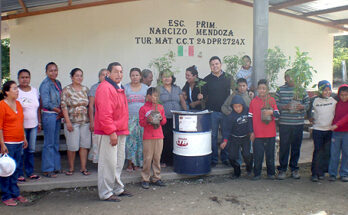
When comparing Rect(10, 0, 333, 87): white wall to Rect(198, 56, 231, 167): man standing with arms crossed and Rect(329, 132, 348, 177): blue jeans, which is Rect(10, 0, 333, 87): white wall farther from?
Rect(329, 132, 348, 177): blue jeans

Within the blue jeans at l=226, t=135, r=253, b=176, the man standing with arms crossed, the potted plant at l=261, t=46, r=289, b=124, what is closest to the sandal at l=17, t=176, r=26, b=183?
the man standing with arms crossed

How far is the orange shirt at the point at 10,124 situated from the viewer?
4227mm

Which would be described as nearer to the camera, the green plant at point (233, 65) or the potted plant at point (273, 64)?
the potted plant at point (273, 64)

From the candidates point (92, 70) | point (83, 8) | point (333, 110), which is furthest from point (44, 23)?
point (333, 110)

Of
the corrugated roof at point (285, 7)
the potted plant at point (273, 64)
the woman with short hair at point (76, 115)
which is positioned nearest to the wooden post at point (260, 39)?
the potted plant at point (273, 64)

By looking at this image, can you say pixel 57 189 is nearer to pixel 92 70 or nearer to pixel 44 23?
pixel 92 70

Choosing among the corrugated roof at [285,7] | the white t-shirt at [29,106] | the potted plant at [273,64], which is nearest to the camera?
the white t-shirt at [29,106]

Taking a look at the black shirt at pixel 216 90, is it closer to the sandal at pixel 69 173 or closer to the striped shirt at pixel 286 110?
the striped shirt at pixel 286 110

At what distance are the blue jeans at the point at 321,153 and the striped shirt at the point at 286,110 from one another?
16.8 inches

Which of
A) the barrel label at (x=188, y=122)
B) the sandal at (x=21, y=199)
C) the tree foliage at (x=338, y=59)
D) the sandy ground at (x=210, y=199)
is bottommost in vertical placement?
the sandy ground at (x=210, y=199)

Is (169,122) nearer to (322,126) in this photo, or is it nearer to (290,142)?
(290,142)

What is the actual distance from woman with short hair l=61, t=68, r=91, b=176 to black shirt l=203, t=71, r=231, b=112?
2.21 meters

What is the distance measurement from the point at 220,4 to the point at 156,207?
23.2ft

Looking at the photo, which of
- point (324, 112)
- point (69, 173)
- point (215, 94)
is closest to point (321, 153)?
point (324, 112)
